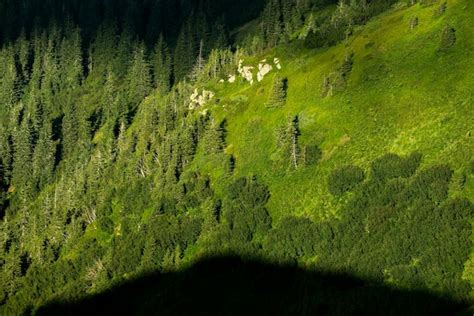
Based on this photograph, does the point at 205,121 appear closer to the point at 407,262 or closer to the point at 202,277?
the point at 202,277

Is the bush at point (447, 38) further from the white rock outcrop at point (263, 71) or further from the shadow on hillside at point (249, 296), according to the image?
the shadow on hillside at point (249, 296)

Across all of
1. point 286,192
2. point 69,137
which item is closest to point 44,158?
point 69,137

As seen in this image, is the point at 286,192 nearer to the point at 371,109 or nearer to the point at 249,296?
the point at 249,296

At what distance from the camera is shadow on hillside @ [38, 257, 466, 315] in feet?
289

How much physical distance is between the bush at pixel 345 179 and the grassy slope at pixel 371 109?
191 cm

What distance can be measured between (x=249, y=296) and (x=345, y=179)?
28.6 metres

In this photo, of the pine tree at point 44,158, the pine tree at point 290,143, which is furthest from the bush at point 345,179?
the pine tree at point 44,158

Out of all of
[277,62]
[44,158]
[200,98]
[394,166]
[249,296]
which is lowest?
[249,296]

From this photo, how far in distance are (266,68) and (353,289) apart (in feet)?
263

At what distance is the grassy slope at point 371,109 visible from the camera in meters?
112

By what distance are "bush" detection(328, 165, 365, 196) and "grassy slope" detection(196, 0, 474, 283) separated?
1.91 m

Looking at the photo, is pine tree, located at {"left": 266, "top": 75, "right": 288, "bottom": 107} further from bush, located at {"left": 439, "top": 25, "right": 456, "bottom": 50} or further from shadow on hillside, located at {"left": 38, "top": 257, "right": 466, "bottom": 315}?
shadow on hillside, located at {"left": 38, "top": 257, "right": 466, "bottom": 315}

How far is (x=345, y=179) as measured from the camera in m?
114

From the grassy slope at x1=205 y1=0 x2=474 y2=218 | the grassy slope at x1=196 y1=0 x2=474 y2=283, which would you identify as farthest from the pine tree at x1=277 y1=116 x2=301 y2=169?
the grassy slope at x1=205 y1=0 x2=474 y2=218
